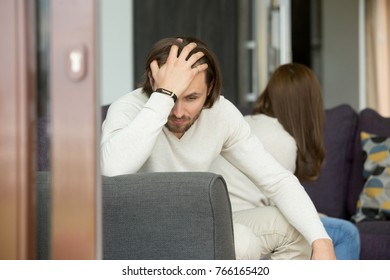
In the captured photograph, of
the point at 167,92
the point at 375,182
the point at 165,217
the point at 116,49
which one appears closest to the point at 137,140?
the point at 167,92

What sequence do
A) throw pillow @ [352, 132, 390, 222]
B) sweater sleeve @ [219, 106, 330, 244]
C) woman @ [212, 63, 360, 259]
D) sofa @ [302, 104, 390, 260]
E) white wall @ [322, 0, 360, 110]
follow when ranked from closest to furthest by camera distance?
sweater sleeve @ [219, 106, 330, 244] < woman @ [212, 63, 360, 259] < throw pillow @ [352, 132, 390, 222] < sofa @ [302, 104, 390, 260] < white wall @ [322, 0, 360, 110]

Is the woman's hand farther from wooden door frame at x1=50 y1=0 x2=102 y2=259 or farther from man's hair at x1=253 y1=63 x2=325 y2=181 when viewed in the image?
man's hair at x1=253 y1=63 x2=325 y2=181

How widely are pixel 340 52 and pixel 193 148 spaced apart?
5.18 metres

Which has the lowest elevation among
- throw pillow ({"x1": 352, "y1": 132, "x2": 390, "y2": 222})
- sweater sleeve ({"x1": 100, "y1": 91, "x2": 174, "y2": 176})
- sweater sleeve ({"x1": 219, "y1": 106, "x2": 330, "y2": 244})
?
throw pillow ({"x1": 352, "y1": 132, "x2": 390, "y2": 222})

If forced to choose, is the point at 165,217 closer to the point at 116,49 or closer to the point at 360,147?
the point at 360,147

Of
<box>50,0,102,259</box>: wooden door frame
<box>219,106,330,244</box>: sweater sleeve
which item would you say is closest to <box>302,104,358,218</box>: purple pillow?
<box>219,106,330,244</box>: sweater sleeve

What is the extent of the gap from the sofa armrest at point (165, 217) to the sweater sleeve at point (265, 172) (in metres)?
0.41

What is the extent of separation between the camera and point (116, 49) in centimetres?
468

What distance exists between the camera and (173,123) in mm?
2232

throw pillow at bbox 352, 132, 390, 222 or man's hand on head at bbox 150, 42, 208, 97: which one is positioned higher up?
man's hand on head at bbox 150, 42, 208, 97

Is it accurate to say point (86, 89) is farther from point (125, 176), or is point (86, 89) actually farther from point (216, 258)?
point (216, 258)

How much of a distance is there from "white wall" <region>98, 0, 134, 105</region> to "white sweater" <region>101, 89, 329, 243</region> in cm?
229

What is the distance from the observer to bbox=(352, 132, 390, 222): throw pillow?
3650 mm
